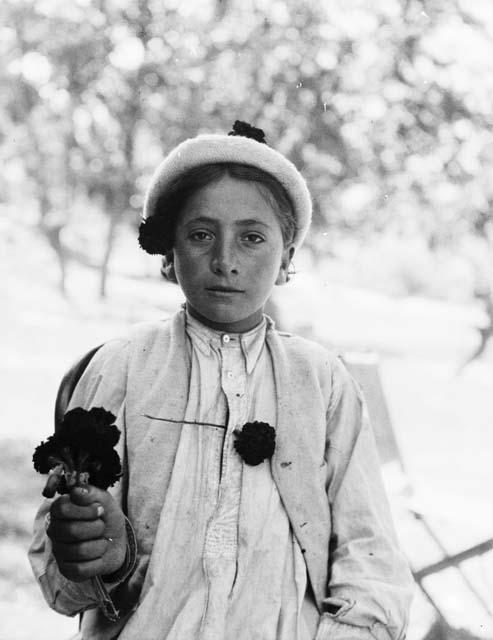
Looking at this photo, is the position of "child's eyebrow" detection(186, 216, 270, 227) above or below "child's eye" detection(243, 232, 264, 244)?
above

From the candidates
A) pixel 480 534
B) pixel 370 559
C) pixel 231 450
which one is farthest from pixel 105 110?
pixel 480 534

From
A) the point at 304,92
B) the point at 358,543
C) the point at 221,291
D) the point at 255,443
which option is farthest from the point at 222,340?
the point at 304,92

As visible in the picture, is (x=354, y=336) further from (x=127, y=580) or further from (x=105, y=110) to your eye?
(x=127, y=580)

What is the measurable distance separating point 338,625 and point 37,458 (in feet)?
1.80

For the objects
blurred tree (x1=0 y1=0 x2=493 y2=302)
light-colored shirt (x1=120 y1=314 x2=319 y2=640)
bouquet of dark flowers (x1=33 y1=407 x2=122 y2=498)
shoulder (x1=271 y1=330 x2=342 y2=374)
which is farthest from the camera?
blurred tree (x1=0 y1=0 x2=493 y2=302)

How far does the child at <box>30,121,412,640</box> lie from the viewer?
1068 millimetres

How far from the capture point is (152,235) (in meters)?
1.23

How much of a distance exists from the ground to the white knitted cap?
121cm

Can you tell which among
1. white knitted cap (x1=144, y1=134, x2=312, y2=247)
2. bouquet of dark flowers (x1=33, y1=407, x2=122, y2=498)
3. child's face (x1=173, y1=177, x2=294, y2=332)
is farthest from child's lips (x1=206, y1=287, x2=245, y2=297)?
bouquet of dark flowers (x1=33, y1=407, x2=122, y2=498)

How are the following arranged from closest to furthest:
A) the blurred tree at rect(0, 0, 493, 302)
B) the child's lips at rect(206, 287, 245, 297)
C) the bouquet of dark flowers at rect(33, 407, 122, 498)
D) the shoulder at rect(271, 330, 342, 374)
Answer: the bouquet of dark flowers at rect(33, 407, 122, 498)
the child's lips at rect(206, 287, 245, 297)
the shoulder at rect(271, 330, 342, 374)
the blurred tree at rect(0, 0, 493, 302)

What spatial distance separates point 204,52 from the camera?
2264 mm

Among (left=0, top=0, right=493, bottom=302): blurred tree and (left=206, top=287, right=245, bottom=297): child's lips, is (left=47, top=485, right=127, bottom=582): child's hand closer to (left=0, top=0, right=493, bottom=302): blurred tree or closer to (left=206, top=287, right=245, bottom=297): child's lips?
(left=206, top=287, right=245, bottom=297): child's lips

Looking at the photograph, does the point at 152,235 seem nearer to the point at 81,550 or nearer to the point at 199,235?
the point at 199,235

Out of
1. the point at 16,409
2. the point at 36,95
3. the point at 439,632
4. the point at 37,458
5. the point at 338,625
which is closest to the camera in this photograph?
the point at 37,458
